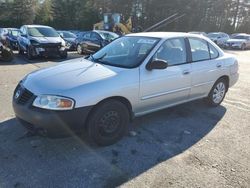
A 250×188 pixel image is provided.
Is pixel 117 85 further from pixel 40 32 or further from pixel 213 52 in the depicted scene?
pixel 40 32

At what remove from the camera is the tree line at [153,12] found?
147 ft

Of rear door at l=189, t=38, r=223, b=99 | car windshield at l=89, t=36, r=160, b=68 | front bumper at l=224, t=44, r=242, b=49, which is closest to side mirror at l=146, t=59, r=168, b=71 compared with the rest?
car windshield at l=89, t=36, r=160, b=68

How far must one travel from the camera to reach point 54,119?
3701 millimetres

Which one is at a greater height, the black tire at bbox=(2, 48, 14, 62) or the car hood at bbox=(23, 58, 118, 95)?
the car hood at bbox=(23, 58, 118, 95)

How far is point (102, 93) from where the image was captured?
395cm

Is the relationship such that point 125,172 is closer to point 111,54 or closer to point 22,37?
point 111,54

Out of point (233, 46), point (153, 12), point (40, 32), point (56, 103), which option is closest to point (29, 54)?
point (40, 32)

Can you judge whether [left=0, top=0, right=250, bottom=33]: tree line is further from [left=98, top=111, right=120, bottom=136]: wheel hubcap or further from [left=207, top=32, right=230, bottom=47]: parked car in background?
[left=98, top=111, right=120, bottom=136]: wheel hubcap

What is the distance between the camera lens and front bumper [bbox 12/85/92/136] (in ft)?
12.2

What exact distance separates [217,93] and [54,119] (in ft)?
12.6

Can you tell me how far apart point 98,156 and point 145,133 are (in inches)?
43.8

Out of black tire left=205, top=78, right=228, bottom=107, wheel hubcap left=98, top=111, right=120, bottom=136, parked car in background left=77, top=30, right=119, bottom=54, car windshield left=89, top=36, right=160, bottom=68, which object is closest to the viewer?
wheel hubcap left=98, top=111, right=120, bottom=136

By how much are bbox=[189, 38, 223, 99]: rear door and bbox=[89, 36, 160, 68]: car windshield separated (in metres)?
1.00

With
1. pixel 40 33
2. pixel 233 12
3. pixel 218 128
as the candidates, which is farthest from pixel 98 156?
pixel 233 12
